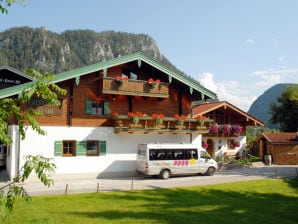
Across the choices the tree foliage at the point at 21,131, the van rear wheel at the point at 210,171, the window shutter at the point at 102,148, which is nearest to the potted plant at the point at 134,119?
the window shutter at the point at 102,148

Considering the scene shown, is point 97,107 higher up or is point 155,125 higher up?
point 97,107

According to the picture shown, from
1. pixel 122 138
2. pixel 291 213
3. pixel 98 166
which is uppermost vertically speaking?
pixel 122 138

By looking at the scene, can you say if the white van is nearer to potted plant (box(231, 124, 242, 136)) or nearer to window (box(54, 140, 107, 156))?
window (box(54, 140, 107, 156))

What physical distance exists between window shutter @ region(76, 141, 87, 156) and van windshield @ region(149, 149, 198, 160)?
4607 mm

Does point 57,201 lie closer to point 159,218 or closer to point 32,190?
point 32,190

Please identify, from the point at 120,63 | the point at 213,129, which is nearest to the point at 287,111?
the point at 213,129

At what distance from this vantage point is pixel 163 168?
23.3 metres

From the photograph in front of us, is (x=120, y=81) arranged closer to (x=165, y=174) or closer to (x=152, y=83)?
(x=152, y=83)

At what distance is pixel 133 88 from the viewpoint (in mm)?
24672

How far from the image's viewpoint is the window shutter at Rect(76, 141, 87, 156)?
76.3 ft

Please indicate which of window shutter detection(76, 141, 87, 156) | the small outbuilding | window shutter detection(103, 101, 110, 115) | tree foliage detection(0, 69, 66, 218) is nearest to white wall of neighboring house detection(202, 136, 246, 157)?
the small outbuilding

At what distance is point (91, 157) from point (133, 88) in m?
5.76

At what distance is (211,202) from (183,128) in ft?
34.8

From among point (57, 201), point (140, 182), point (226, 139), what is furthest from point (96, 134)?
point (226, 139)
